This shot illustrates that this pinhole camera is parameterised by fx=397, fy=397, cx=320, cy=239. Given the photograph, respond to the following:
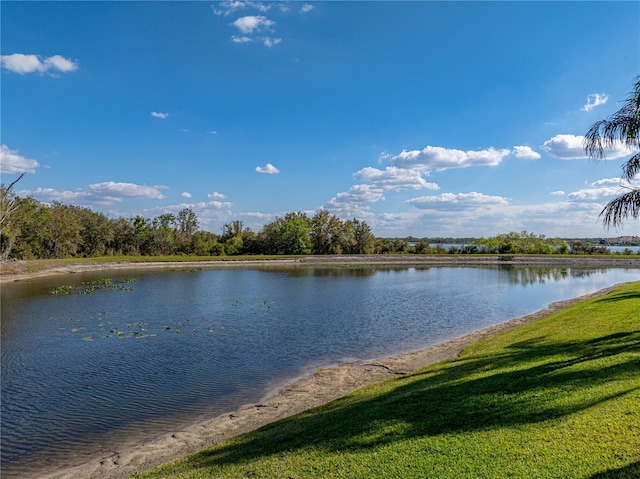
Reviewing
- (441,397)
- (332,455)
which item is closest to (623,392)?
(441,397)

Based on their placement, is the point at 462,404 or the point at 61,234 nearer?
the point at 462,404

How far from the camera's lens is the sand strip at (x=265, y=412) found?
753 cm

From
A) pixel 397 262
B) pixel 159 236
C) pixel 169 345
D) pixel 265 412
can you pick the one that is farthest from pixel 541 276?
pixel 159 236

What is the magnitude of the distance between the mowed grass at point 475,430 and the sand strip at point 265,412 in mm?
827

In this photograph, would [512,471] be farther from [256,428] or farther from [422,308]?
[422,308]

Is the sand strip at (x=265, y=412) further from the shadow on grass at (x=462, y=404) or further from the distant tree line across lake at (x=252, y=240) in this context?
the distant tree line across lake at (x=252, y=240)

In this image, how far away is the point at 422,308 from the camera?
85.1 ft

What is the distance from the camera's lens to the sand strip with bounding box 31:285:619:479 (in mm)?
7527

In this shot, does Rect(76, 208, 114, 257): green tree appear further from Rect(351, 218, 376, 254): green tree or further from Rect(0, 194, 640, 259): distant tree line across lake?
Rect(351, 218, 376, 254): green tree

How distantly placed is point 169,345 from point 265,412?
341 inches

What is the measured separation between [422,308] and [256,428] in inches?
749

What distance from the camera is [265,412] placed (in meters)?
9.88

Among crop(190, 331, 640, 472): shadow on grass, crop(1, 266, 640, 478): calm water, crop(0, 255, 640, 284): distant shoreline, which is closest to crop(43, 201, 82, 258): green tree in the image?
crop(0, 255, 640, 284): distant shoreline

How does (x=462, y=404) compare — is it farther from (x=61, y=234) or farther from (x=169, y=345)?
(x=61, y=234)
